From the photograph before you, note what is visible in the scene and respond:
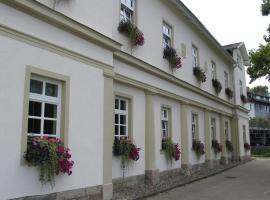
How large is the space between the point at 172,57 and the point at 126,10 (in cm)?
335

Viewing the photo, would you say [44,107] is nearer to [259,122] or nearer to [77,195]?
[77,195]

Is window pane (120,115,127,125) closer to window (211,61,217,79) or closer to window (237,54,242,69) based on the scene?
window (211,61,217,79)

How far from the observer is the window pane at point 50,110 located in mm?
7627

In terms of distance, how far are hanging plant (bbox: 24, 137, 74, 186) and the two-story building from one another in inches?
5.2

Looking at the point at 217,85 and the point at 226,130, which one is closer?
the point at 217,85

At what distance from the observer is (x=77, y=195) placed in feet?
26.0

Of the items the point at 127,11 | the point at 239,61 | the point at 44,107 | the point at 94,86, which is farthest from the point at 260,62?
the point at 44,107

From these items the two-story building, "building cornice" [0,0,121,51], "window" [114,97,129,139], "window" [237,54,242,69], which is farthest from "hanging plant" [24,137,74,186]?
"window" [237,54,242,69]

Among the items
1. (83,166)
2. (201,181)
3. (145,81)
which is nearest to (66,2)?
(83,166)

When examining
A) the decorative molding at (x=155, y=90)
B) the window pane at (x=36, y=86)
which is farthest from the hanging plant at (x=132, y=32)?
the window pane at (x=36, y=86)

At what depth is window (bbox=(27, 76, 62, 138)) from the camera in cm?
727

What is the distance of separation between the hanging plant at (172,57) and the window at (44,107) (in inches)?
273

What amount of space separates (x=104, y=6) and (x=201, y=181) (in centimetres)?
823

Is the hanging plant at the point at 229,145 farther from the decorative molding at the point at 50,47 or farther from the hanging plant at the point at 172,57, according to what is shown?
the decorative molding at the point at 50,47
